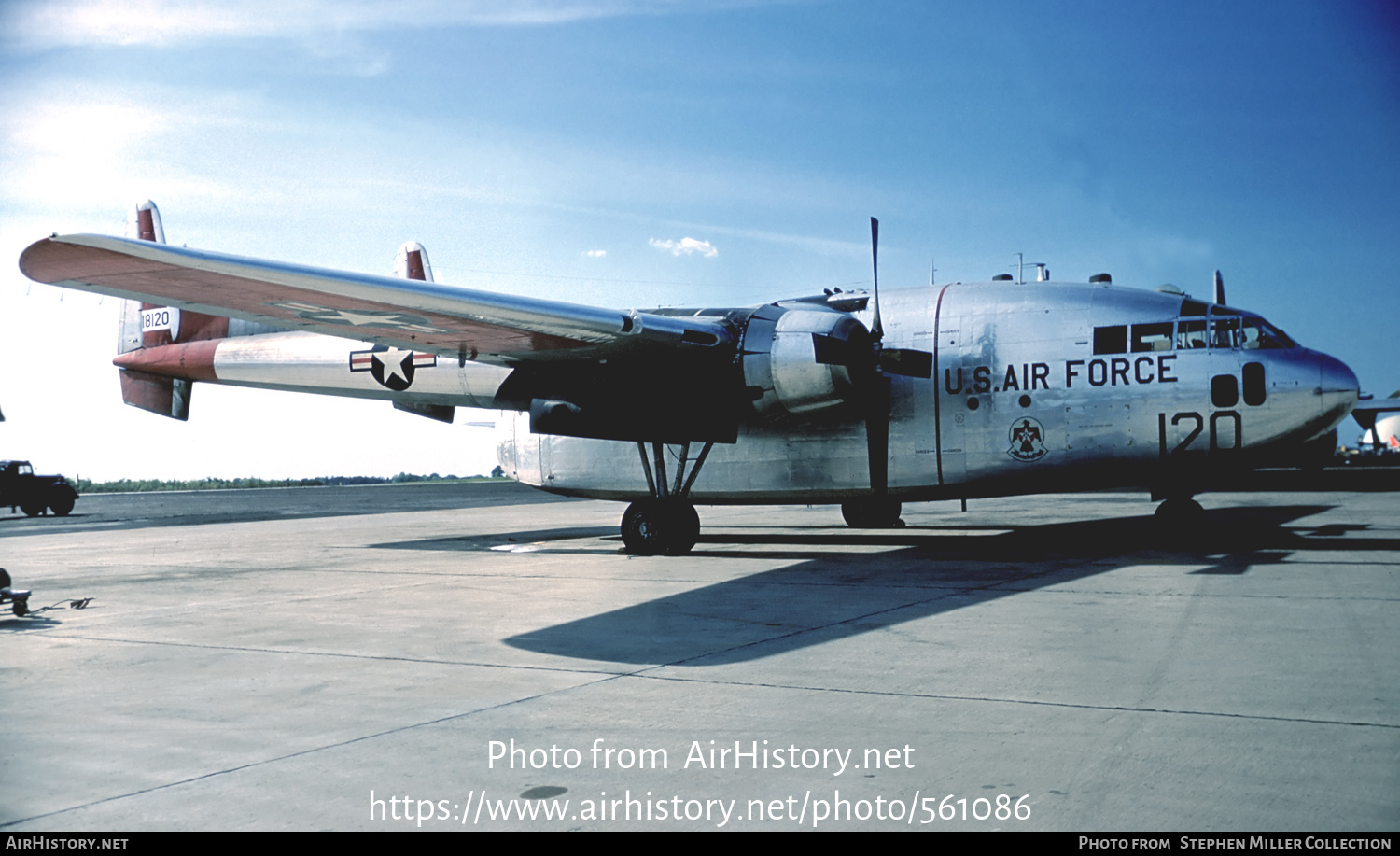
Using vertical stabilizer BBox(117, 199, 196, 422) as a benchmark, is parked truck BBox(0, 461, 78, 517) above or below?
below

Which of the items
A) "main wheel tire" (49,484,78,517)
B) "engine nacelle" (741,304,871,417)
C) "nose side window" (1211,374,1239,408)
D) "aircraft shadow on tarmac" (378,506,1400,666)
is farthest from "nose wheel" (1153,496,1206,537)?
"main wheel tire" (49,484,78,517)

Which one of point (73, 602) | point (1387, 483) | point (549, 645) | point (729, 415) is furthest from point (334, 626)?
point (1387, 483)

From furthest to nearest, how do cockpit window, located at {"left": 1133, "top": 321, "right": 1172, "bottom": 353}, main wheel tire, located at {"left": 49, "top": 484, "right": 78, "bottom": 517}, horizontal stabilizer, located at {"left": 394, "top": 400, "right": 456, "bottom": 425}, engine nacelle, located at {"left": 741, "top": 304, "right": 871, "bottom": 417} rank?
1. main wheel tire, located at {"left": 49, "top": 484, "right": 78, "bottom": 517}
2. horizontal stabilizer, located at {"left": 394, "top": 400, "right": 456, "bottom": 425}
3. engine nacelle, located at {"left": 741, "top": 304, "right": 871, "bottom": 417}
4. cockpit window, located at {"left": 1133, "top": 321, "right": 1172, "bottom": 353}

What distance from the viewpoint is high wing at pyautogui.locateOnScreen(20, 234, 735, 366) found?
347 inches

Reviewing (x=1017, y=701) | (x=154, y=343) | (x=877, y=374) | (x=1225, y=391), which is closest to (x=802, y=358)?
(x=877, y=374)

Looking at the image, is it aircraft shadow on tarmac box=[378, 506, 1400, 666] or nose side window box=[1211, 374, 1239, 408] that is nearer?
aircraft shadow on tarmac box=[378, 506, 1400, 666]

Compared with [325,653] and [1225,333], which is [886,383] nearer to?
[1225,333]

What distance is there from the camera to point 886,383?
14625 mm

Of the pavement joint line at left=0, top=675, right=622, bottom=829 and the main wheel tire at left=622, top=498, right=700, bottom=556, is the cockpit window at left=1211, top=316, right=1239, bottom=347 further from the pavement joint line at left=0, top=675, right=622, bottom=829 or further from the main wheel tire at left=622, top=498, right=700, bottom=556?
the pavement joint line at left=0, top=675, right=622, bottom=829

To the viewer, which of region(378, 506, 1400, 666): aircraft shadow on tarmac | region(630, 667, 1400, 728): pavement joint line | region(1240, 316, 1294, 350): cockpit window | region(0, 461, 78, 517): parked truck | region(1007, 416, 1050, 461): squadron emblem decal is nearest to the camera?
region(630, 667, 1400, 728): pavement joint line

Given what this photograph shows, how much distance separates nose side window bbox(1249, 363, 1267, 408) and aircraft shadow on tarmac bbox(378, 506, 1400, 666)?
6.47 ft

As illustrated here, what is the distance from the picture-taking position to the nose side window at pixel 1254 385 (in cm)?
1273

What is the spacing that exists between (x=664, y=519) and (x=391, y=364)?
605cm

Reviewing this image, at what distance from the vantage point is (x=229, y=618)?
30.6 ft
